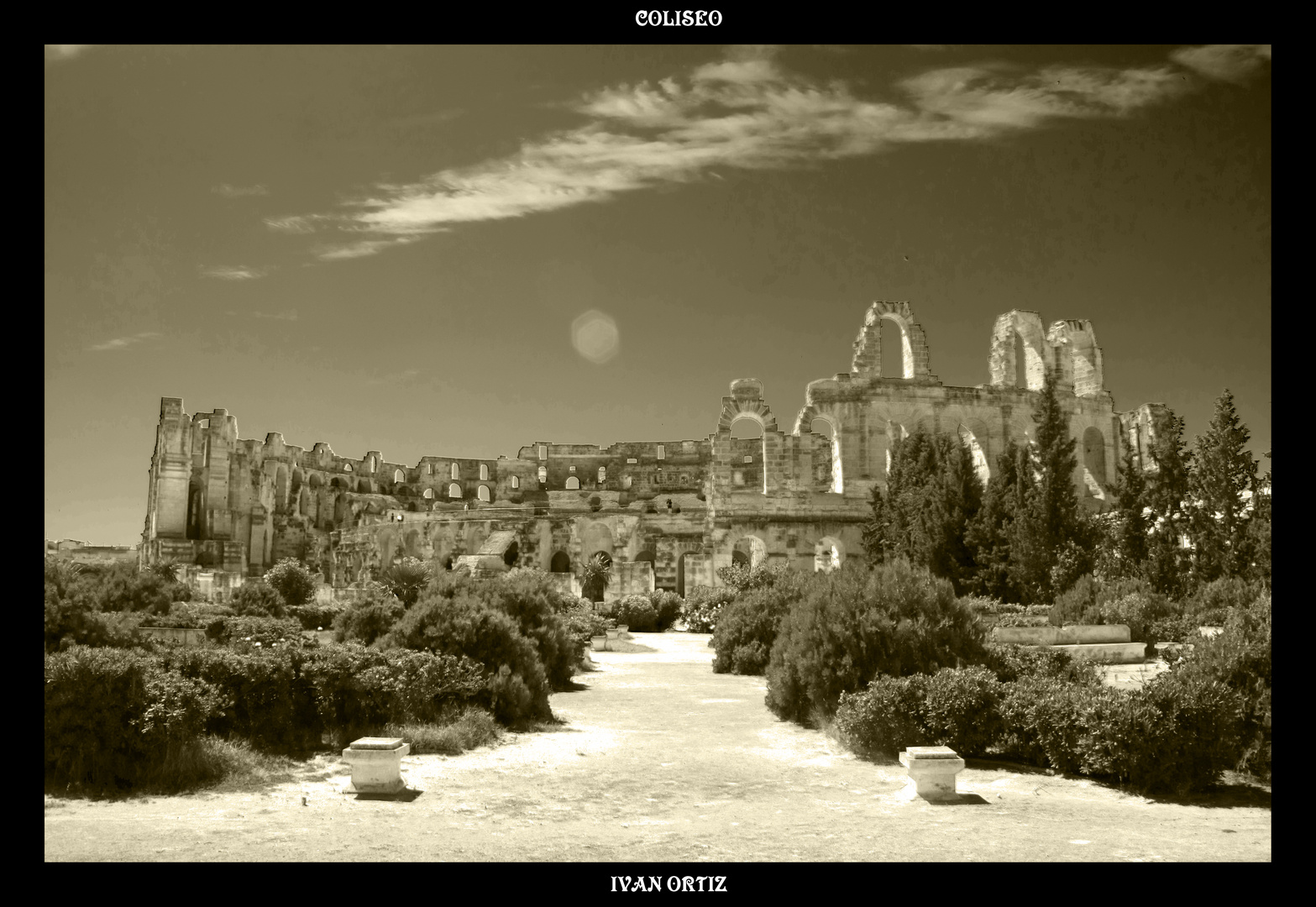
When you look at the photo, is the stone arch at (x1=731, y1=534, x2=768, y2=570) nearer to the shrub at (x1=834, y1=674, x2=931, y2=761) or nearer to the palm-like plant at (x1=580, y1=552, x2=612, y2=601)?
the palm-like plant at (x1=580, y1=552, x2=612, y2=601)

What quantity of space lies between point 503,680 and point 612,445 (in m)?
47.8

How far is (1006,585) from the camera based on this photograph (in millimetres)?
25922

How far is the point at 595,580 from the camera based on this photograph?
113 feet

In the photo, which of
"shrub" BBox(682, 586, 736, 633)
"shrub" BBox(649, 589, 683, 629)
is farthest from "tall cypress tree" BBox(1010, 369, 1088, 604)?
"shrub" BBox(649, 589, 683, 629)

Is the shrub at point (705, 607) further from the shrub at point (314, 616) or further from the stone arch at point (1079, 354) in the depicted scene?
the stone arch at point (1079, 354)

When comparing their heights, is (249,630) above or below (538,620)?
below

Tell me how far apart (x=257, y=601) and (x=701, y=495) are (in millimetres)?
32951

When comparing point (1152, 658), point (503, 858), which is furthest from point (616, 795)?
point (1152, 658)

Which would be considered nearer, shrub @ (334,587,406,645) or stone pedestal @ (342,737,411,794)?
stone pedestal @ (342,737,411,794)

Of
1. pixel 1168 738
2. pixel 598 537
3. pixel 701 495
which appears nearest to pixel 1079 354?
pixel 701 495

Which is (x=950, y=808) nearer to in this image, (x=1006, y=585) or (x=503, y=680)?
(x=503, y=680)

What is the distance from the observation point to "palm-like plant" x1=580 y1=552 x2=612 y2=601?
1352 inches

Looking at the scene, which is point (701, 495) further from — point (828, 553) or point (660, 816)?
point (660, 816)

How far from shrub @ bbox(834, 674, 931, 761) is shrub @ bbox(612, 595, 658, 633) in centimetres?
1906
